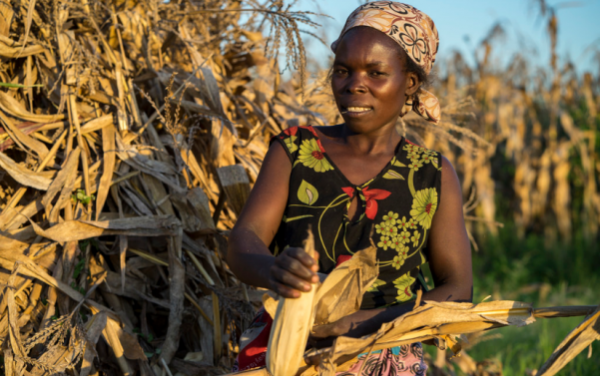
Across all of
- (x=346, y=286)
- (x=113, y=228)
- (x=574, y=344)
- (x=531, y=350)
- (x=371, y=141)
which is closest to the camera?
(x=346, y=286)

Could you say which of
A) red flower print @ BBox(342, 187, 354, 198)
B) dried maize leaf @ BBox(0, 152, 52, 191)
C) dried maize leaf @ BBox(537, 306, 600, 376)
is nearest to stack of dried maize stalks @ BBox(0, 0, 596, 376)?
dried maize leaf @ BBox(0, 152, 52, 191)

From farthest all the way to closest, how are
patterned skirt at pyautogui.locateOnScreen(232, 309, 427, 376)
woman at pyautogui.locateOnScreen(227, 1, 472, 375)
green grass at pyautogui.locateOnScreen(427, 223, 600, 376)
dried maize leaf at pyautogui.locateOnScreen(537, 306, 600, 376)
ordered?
green grass at pyautogui.locateOnScreen(427, 223, 600, 376)
woman at pyautogui.locateOnScreen(227, 1, 472, 375)
patterned skirt at pyautogui.locateOnScreen(232, 309, 427, 376)
dried maize leaf at pyautogui.locateOnScreen(537, 306, 600, 376)

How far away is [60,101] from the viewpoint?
6.86 ft

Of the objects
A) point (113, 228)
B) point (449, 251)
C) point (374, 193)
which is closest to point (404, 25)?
point (374, 193)

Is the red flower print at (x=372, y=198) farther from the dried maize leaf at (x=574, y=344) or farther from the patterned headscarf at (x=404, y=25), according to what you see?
the dried maize leaf at (x=574, y=344)

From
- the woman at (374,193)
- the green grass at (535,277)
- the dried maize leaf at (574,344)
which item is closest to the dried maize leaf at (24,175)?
the woman at (374,193)

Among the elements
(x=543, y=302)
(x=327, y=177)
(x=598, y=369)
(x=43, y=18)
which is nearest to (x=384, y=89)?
(x=327, y=177)

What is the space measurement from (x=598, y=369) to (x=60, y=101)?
9.98ft

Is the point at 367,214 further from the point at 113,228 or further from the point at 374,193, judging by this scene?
the point at 113,228

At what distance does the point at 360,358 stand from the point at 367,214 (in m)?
0.41

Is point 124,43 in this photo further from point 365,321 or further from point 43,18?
point 365,321

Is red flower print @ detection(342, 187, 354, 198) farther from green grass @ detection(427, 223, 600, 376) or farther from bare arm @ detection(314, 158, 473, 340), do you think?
green grass @ detection(427, 223, 600, 376)

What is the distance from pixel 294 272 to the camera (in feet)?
3.37

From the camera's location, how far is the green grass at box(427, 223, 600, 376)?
3.80m
